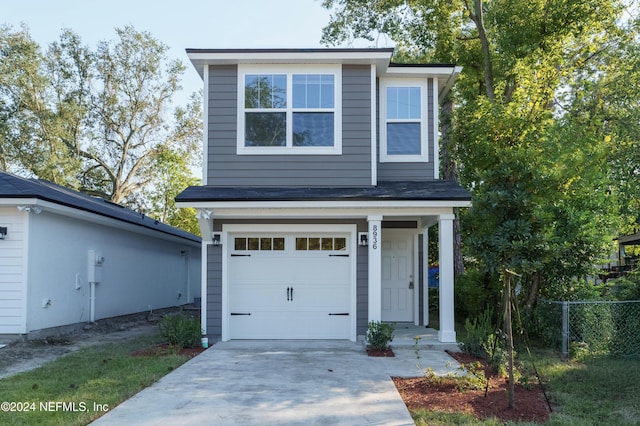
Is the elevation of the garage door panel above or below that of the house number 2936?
below

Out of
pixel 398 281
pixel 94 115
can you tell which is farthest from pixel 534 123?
pixel 94 115

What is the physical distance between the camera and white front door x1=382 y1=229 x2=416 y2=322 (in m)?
12.0

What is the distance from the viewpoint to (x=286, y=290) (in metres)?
10.6

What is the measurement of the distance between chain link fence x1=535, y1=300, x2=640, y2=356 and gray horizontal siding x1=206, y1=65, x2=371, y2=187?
14.0ft

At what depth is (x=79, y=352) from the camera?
9.52m

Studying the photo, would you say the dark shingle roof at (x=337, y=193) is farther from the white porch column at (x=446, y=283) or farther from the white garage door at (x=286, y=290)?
the white garage door at (x=286, y=290)

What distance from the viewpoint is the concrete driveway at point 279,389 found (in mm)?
5488

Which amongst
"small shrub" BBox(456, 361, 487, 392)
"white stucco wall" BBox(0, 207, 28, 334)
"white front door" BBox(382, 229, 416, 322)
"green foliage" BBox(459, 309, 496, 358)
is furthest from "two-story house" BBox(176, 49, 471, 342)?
"small shrub" BBox(456, 361, 487, 392)

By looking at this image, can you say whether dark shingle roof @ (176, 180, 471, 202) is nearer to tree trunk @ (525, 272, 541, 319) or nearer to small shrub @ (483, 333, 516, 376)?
tree trunk @ (525, 272, 541, 319)

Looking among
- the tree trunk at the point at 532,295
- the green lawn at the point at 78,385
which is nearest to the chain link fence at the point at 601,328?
the tree trunk at the point at 532,295

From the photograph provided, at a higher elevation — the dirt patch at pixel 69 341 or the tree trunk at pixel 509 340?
the tree trunk at pixel 509 340

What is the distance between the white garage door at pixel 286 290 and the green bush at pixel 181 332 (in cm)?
101

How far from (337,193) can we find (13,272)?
618 centimetres

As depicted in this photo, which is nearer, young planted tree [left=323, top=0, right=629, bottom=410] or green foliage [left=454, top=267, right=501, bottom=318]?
young planted tree [left=323, top=0, right=629, bottom=410]
